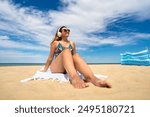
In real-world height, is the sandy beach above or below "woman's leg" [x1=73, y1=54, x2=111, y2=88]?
below

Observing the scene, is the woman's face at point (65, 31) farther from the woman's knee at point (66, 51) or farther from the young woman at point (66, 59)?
the woman's knee at point (66, 51)

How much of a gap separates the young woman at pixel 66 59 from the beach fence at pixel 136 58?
6.73 meters

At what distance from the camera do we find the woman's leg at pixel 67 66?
136 inches

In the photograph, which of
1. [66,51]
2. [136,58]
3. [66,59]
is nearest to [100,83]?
[66,59]

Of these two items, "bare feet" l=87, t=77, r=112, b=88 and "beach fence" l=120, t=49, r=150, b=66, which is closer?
"bare feet" l=87, t=77, r=112, b=88

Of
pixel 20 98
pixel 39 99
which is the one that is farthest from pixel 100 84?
pixel 20 98

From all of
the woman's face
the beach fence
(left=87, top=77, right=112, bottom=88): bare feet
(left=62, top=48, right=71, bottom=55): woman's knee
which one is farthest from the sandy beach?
the beach fence

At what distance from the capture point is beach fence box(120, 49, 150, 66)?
1014 centimetres

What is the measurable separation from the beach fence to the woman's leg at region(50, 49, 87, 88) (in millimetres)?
6812

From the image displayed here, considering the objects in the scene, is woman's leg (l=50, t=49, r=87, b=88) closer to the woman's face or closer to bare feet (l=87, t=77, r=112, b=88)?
bare feet (l=87, t=77, r=112, b=88)

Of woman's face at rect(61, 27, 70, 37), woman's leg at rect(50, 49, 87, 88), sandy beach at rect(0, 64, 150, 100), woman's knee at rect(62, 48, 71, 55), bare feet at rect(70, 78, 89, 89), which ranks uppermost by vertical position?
woman's face at rect(61, 27, 70, 37)

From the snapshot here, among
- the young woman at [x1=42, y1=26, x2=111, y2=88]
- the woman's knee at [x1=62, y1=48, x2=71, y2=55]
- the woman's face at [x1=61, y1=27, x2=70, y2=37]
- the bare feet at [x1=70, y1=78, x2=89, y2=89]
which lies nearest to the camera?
the bare feet at [x1=70, y1=78, x2=89, y2=89]

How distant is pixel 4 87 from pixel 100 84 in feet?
5.31

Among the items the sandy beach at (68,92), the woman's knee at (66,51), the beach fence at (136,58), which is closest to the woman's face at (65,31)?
the woman's knee at (66,51)
